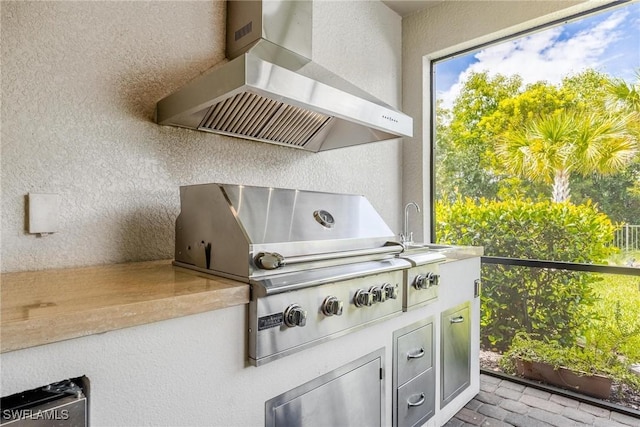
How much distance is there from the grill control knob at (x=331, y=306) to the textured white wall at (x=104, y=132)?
0.88m

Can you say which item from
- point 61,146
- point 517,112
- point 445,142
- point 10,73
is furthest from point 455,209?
point 10,73

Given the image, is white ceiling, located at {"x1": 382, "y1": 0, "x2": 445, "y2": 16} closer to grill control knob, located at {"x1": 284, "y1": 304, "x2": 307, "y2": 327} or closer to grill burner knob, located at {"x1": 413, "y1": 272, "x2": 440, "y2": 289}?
grill burner knob, located at {"x1": 413, "y1": 272, "x2": 440, "y2": 289}

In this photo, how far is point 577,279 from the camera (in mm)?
2367

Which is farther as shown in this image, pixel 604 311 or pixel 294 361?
pixel 604 311

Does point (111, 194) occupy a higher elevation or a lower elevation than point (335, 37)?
A: lower

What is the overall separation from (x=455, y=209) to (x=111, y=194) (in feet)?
8.02

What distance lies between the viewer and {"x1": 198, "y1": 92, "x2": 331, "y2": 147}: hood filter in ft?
5.28

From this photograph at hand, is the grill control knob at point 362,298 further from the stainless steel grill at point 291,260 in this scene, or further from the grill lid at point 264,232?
the grill lid at point 264,232

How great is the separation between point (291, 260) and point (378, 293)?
17.1 inches

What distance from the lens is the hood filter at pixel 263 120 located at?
161 cm

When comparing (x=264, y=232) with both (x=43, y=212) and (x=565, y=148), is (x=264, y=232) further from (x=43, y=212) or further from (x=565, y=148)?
(x=565, y=148)

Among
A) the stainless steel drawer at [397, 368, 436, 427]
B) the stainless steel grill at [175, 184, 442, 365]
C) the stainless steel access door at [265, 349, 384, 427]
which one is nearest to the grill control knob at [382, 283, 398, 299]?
the stainless steel grill at [175, 184, 442, 365]

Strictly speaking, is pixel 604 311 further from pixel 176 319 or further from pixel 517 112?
pixel 176 319

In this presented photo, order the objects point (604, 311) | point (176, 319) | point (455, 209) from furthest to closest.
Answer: point (455, 209), point (604, 311), point (176, 319)
